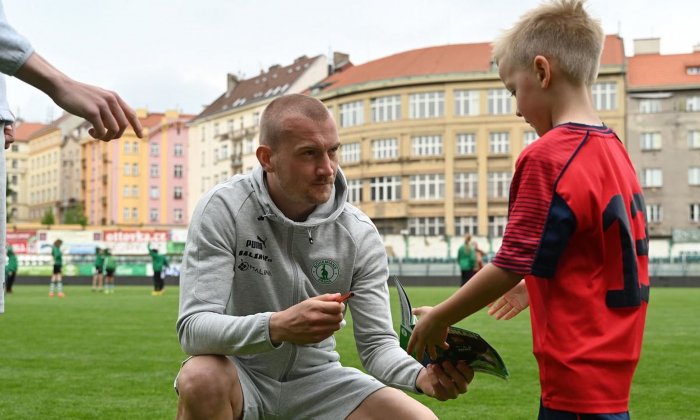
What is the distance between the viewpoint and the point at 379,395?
4012 millimetres

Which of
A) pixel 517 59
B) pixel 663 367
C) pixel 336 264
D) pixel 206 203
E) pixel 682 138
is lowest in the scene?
pixel 663 367

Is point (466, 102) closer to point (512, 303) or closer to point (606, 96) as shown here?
point (606, 96)

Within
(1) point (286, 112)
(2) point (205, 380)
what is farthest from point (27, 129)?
(2) point (205, 380)

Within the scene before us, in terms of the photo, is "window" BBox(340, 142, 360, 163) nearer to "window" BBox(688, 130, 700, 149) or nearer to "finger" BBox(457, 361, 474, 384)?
"window" BBox(688, 130, 700, 149)

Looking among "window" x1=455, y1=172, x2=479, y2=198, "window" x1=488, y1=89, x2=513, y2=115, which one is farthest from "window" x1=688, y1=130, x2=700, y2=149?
"window" x1=455, y1=172, x2=479, y2=198

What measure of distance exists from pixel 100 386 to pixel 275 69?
87.2 meters

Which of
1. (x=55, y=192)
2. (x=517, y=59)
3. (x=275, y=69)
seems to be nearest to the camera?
(x=517, y=59)

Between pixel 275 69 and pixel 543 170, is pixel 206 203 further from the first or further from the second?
pixel 275 69

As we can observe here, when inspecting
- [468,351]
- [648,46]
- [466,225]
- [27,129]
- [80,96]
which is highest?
[27,129]

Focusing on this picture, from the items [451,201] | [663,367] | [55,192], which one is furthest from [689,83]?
[55,192]

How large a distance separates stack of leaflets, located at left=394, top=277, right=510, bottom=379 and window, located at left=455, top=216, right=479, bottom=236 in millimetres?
67662

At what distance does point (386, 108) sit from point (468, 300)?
238 feet

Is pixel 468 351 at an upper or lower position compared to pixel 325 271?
lower

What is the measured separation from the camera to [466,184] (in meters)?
72.0
